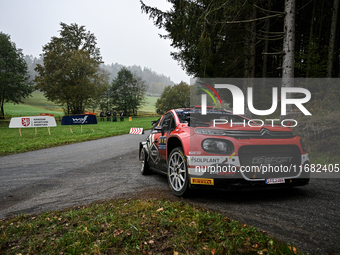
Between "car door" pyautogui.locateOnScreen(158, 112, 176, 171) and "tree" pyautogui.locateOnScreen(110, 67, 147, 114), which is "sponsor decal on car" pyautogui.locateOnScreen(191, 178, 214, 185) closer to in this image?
"car door" pyautogui.locateOnScreen(158, 112, 176, 171)

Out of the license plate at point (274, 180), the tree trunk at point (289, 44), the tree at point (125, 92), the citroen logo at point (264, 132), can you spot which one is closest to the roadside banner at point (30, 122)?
the tree trunk at point (289, 44)

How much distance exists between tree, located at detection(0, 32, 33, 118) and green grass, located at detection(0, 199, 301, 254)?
36.8 m

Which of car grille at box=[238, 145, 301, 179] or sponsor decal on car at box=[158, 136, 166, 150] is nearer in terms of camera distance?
car grille at box=[238, 145, 301, 179]

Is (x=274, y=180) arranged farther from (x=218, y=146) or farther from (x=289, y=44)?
(x=289, y=44)

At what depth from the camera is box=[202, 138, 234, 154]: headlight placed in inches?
147

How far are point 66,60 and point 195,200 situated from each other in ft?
132

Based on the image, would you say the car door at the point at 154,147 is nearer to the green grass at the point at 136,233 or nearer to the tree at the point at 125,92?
the green grass at the point at 136,233

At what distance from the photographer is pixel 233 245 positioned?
7.88ft

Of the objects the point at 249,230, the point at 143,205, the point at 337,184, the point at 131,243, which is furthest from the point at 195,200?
the point at 337,184

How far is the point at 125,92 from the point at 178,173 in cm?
6544

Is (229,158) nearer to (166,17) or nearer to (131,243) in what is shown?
(131,243)

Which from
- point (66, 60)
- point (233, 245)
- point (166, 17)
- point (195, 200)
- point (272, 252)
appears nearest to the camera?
point (272, 252)

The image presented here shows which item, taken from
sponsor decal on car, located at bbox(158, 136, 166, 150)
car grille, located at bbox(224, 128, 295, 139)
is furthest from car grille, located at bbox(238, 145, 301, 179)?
sponsor decal on car, located at bbox(158, 136, 166, 150)

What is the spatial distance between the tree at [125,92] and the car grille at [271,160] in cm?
6401
